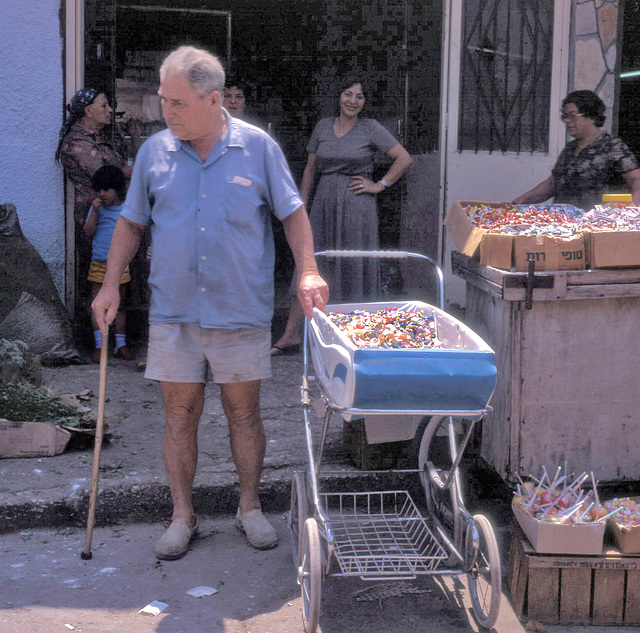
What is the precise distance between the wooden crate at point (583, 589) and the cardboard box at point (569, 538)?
0.03 meters

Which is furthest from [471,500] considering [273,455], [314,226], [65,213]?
[65,213]

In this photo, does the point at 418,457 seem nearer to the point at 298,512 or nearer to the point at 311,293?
the point at 298,512

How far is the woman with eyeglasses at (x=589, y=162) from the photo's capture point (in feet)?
18.0

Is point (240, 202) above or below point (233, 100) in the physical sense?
below

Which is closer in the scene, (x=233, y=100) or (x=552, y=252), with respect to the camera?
(x=552, y=252)

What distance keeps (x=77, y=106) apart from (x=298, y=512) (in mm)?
3935

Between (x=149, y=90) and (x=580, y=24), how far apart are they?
3740 millimetres

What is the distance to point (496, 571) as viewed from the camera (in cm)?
311

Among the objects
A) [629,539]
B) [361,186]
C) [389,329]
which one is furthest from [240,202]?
[361,186]

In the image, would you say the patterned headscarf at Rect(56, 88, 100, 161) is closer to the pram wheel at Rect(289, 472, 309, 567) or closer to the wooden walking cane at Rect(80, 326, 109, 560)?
the wooden walking cane at Rect(80, 326, 109, 560)

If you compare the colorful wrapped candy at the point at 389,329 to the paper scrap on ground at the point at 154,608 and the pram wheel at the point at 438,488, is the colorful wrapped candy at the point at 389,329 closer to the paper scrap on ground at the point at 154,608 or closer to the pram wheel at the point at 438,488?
the pram wheel at the point at 438,488

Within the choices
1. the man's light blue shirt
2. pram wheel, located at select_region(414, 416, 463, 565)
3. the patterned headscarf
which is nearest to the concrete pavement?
pram wheel, located at select_region(414, 416, 463, 565)

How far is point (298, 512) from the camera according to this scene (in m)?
3.59

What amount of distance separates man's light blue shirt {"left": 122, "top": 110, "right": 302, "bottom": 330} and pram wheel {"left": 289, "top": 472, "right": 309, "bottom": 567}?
0.68 metres
